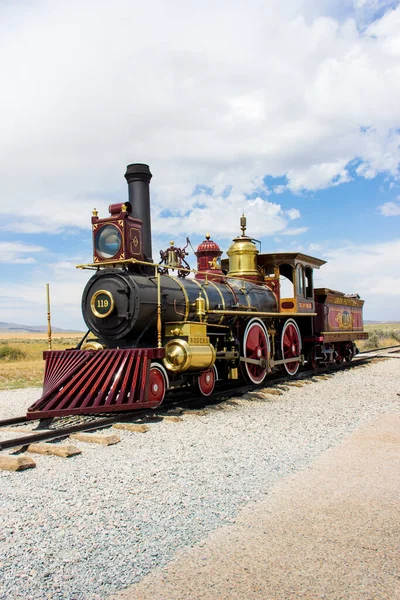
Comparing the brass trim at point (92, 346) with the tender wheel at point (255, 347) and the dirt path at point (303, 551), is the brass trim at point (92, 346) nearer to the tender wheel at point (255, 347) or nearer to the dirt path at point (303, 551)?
the tender wheel at point (255, 347)

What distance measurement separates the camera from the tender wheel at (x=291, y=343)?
13.3 meters

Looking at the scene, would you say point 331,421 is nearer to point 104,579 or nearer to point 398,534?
point 398,534

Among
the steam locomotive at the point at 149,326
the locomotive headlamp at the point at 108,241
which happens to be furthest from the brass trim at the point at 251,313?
the locomotive headlamp at the point at 108,241

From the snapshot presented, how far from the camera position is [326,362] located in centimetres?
A: 1606

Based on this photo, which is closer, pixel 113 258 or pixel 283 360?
pixel 113 258

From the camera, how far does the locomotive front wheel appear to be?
816 cm

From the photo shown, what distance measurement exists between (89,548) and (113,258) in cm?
590

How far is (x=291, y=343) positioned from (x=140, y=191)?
600 cm

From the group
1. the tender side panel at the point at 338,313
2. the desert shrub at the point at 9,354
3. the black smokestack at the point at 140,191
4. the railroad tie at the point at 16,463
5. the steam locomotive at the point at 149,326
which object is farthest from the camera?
the desert shrub at the point at 9,354

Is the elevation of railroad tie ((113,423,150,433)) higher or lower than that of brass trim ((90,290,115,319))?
lower

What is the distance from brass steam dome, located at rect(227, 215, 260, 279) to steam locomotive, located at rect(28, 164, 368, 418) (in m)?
0.03

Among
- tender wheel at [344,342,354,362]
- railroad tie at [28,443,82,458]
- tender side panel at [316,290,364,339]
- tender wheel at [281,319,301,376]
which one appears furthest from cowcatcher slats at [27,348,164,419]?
tender wheel at [344,342,354,362]

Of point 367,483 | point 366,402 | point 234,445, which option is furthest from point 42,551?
point 366,402

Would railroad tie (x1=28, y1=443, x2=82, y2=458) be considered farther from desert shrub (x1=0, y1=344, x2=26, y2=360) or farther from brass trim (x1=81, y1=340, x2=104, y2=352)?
desert shrub (x1=0, y1=344, x2=26, y2=360)
